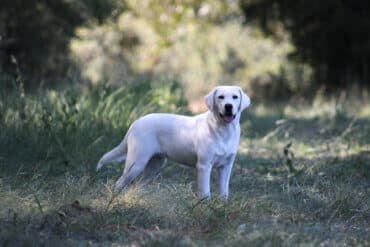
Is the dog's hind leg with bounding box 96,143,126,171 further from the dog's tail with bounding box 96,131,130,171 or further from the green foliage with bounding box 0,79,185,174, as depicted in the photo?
the green foliage with bounding box 0,79,185,174

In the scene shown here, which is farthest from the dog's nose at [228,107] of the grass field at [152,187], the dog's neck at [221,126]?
the grass field at [152,187]

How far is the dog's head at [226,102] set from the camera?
6781mm

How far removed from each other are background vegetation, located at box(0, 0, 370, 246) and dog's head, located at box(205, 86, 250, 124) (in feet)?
2.51

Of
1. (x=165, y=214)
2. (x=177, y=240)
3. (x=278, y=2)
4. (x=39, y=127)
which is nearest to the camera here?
(x=177, y=240)

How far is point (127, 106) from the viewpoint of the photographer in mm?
10406

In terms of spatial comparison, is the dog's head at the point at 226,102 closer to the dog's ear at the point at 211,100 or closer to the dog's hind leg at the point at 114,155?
the dog's ear at the point at 211,100

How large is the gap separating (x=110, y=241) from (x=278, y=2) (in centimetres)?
1683

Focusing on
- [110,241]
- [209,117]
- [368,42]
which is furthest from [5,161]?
[368,42]

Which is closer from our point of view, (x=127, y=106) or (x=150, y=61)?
(x=127, y=106)

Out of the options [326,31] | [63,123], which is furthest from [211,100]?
[326,31]

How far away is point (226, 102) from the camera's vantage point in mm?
6773

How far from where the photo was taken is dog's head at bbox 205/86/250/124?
22.2 ft

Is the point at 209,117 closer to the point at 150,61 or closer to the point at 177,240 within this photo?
the point at 177,240

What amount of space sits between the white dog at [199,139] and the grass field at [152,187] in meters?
0.28
